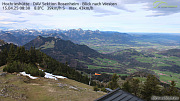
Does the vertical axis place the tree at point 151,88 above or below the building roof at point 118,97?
below

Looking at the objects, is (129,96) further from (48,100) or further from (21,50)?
(21,50)

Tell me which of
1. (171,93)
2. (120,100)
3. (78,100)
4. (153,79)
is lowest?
(171,93)

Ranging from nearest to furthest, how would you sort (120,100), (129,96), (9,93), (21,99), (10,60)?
(120,100)
(129,96)
(21,99)
(9,93)
(10,60)

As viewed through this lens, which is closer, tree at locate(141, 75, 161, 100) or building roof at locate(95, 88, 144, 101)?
building roof at locate(95, 88, 144, 101)

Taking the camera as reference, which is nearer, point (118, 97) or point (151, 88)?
point (118, 97)

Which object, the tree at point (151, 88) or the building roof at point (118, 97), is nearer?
the building roof at point (118, 97)

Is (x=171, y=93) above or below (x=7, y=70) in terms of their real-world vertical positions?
below

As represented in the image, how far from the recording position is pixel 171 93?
154 feet

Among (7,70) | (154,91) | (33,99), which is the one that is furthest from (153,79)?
(7,70)

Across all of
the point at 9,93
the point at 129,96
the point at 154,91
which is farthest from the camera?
the point at 154,91

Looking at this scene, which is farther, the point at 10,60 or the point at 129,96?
the point at 10,60

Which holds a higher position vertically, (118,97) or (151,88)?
(118,97)

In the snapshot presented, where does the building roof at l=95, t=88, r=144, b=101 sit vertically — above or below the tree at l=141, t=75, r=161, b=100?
above

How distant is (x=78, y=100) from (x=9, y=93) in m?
15.1
